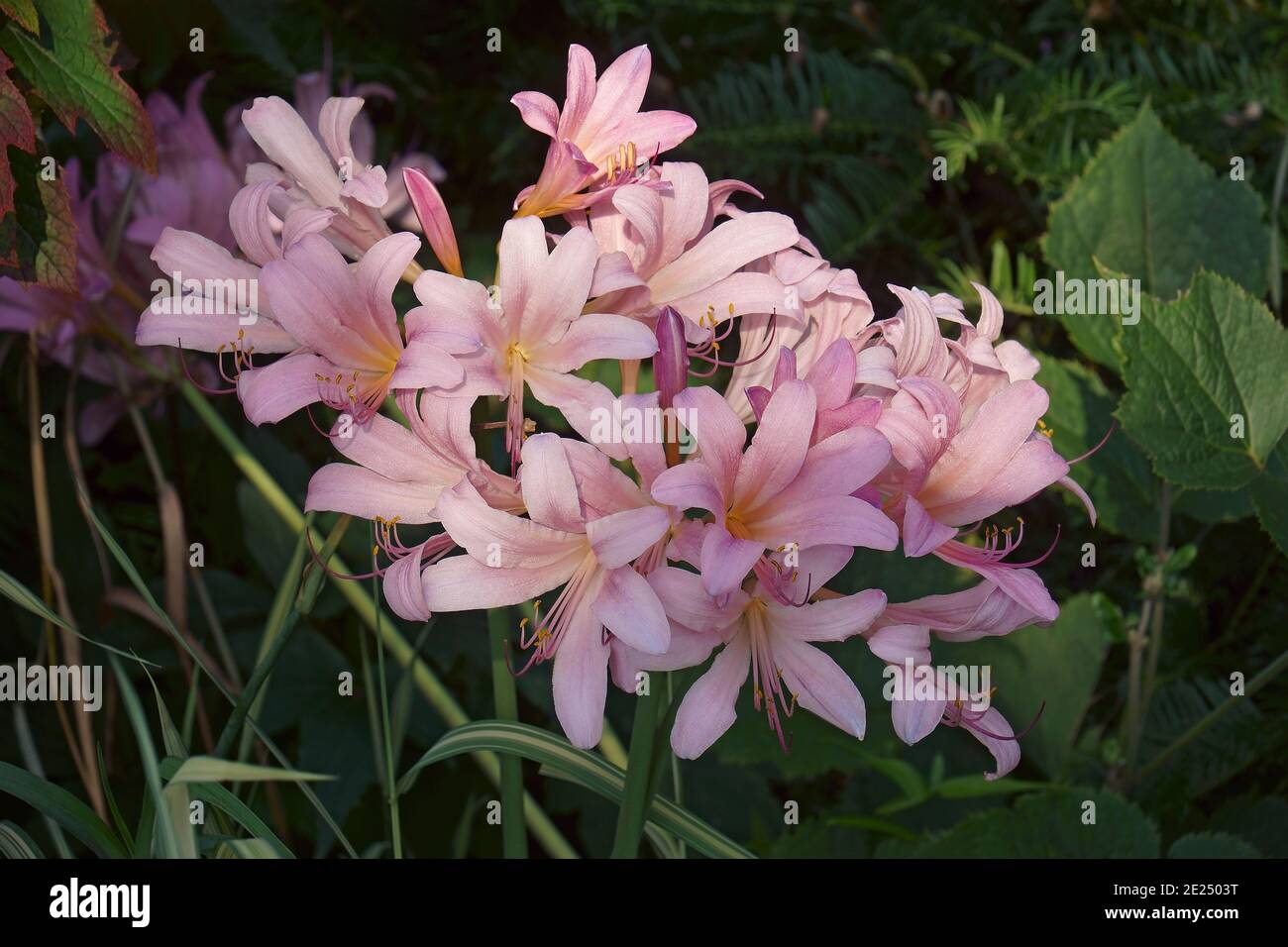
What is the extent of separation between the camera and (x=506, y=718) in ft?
1.39

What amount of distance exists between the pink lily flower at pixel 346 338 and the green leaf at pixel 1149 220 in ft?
1.10

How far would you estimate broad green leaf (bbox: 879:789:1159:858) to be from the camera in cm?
50

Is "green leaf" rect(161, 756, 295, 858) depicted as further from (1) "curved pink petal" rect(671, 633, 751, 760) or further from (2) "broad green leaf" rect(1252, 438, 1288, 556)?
(2) "broad green leaf" rect(1252, 438, 1288, 556)

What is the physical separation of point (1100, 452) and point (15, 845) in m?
0.48

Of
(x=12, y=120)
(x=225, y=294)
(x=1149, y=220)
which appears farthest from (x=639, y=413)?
(x=1149, y=220)

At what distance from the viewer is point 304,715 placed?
0.60 metres

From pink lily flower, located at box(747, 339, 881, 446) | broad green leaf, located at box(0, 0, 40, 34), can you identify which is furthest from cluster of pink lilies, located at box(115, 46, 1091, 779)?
broad green leaf, located at box(0, 0, 40, 34)

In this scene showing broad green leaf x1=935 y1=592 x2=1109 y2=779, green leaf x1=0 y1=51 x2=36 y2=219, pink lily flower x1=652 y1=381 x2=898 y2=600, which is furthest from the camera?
broad green leaf x1=935 y1=592 x2=1109 y2=779

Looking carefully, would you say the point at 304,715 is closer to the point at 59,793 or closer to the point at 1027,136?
the point at 59,793

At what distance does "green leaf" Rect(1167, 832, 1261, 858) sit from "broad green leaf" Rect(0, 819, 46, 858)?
416 mm

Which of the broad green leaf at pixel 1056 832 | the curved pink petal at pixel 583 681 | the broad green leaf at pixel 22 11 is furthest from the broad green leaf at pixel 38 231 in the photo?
the broad green leaf at pixel 1056 832

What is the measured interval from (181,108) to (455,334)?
44 centimetres

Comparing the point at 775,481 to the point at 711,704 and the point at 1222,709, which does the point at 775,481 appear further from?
the point at 1222,709
